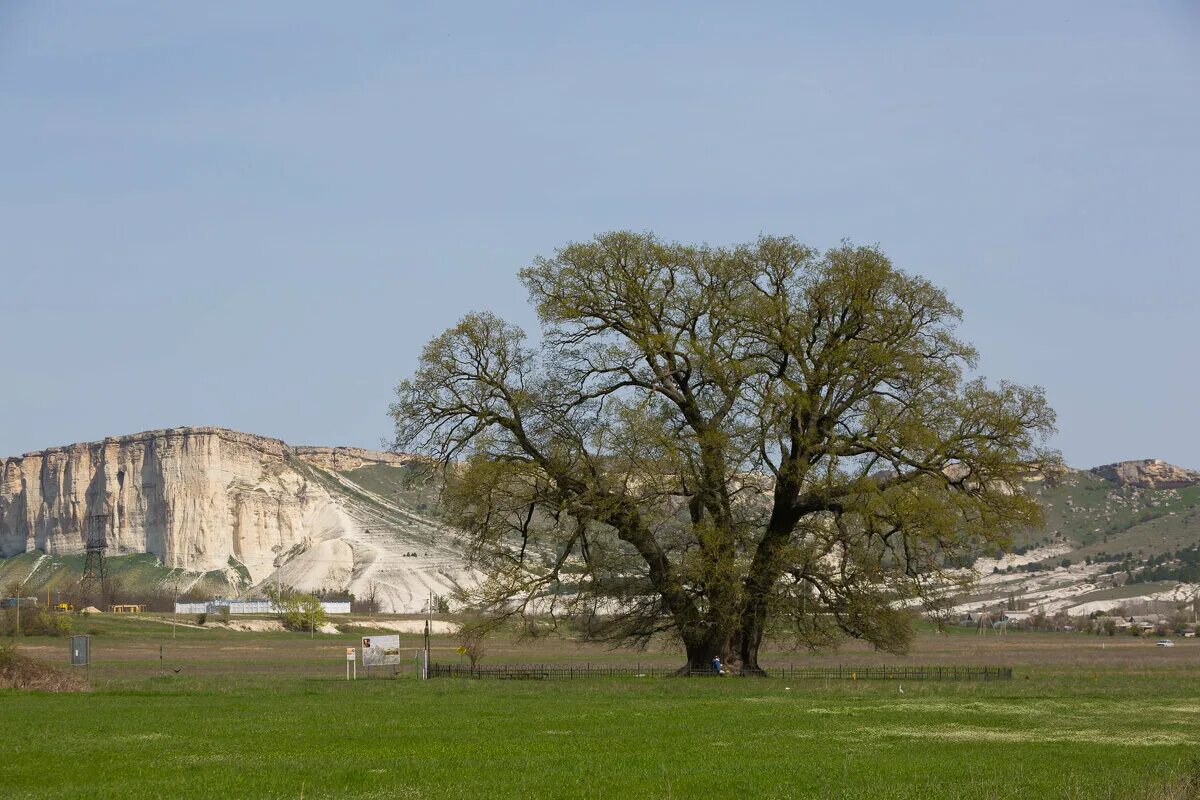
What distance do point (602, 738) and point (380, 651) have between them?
26436 millimetres

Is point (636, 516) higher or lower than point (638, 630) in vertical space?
higher

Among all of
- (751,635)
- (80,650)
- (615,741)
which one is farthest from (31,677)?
(751,635)

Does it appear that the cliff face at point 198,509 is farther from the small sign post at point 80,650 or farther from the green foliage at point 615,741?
the green foliage at point 615,741

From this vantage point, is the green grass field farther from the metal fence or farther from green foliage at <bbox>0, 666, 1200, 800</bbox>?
the metal fence

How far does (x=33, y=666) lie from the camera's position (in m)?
38.4

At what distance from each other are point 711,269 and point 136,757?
26.4m

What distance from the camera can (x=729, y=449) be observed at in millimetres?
40938

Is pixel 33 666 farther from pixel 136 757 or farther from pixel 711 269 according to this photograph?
pixel 711 269

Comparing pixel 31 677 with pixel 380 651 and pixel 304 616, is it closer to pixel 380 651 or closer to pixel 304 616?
pixel 380 651

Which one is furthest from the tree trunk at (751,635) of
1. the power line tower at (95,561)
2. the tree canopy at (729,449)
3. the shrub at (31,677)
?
the power line tower at (95,561)

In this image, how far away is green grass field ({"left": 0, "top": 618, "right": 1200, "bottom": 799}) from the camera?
18156 mm

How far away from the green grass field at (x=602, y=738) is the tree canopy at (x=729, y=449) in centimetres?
302

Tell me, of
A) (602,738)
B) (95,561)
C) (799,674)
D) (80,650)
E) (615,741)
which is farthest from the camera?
(95,561)

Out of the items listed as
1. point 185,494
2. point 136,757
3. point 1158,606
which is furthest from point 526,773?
point 185,494
